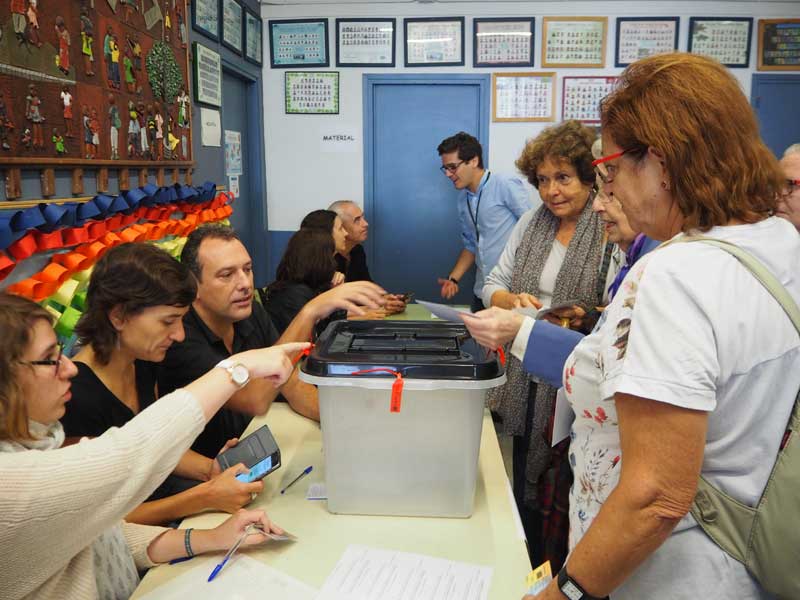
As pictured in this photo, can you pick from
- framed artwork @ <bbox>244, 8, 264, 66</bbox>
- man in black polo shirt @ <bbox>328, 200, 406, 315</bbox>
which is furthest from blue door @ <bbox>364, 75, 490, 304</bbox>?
framed artwork @ <bbox>244, 8, 264, 66</bbox>

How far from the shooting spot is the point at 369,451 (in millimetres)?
1091

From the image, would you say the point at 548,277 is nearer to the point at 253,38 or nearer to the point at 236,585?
the point at 236,585

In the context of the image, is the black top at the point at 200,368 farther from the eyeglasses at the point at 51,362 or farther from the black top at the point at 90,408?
the eyeglasses at the point at 51,362

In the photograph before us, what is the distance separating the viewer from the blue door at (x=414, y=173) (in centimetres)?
417

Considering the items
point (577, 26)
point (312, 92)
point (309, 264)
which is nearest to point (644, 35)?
point (577, 26)

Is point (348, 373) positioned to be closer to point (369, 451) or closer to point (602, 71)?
point (369, 451)

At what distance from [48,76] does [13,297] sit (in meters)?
1.06

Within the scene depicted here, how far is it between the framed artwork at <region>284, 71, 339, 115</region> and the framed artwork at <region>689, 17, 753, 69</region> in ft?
7.91

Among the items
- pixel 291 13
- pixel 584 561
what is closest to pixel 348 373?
pixel 584 561

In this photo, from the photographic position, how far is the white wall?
13.1 ft

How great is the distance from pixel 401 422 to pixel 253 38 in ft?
11.7

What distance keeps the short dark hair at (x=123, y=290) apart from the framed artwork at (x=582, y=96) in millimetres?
3327

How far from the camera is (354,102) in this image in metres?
4.17

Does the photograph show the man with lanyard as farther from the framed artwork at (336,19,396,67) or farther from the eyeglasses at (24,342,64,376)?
the eyeglasses at (24,342,64,376)
